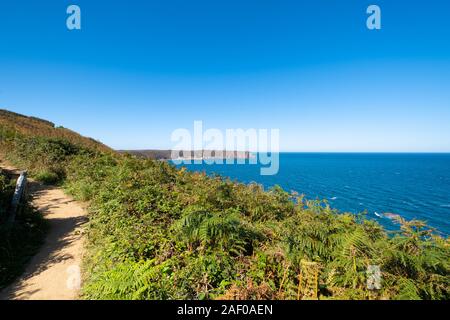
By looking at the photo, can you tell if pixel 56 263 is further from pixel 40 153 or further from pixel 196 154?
pixel 196 154

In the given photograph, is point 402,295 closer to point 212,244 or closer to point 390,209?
point 212,244

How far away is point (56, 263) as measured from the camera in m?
5.86

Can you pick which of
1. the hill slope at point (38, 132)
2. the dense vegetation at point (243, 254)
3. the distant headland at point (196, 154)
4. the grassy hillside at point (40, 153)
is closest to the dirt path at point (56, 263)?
the dense vegetation at point (243, 254)

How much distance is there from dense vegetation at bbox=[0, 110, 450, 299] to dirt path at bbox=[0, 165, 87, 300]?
0.41 m

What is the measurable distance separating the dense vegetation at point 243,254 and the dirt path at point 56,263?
1.33 ft

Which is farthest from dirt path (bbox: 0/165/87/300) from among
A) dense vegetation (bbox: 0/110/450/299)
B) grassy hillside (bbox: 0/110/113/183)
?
grassy hillside (bbox: 0/110/113/183)

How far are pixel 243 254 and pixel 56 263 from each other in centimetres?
516

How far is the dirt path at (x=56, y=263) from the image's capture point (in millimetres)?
4781

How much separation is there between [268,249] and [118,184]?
7682 millimetres

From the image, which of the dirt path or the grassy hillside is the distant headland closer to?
the grassy hillside

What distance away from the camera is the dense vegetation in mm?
3701

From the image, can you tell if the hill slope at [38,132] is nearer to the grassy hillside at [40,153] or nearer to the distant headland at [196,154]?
the grassy hillside at [40,153]

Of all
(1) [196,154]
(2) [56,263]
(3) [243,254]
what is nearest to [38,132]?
(2) [56,263]
